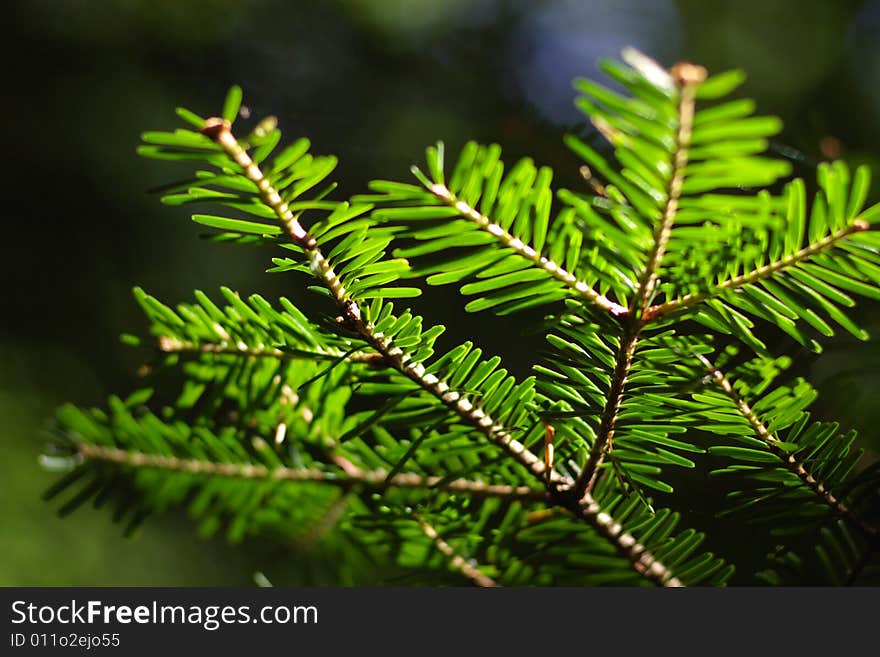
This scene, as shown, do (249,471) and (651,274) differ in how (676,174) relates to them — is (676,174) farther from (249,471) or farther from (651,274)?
(249,471)

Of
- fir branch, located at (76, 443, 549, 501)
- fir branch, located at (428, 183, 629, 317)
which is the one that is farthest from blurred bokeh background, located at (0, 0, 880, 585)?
fir branch, located at (428, 183, 629, 317)

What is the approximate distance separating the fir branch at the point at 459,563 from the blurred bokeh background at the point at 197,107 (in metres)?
0.31

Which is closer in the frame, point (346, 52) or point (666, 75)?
point (666, 75)

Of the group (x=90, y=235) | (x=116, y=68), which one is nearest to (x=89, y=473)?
(x=90, y=235)

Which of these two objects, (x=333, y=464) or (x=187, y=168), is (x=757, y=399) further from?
(x=187, y=168)

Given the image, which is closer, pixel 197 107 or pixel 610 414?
pixel 610 414

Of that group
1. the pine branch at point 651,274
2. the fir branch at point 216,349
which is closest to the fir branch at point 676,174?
the pine branch at point 651,274

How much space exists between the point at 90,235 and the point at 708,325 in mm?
1144

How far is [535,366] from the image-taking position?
0.31m

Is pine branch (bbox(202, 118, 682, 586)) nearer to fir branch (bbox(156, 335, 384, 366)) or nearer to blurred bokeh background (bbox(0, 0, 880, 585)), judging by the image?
fir branch (bbox(156, 335, 384, 366))

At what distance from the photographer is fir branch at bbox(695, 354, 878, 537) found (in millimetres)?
294

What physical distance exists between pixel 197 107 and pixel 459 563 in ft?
3.42

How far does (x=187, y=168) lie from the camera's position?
1251 mm

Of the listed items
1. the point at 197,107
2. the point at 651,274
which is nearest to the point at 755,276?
the point at 651,274
